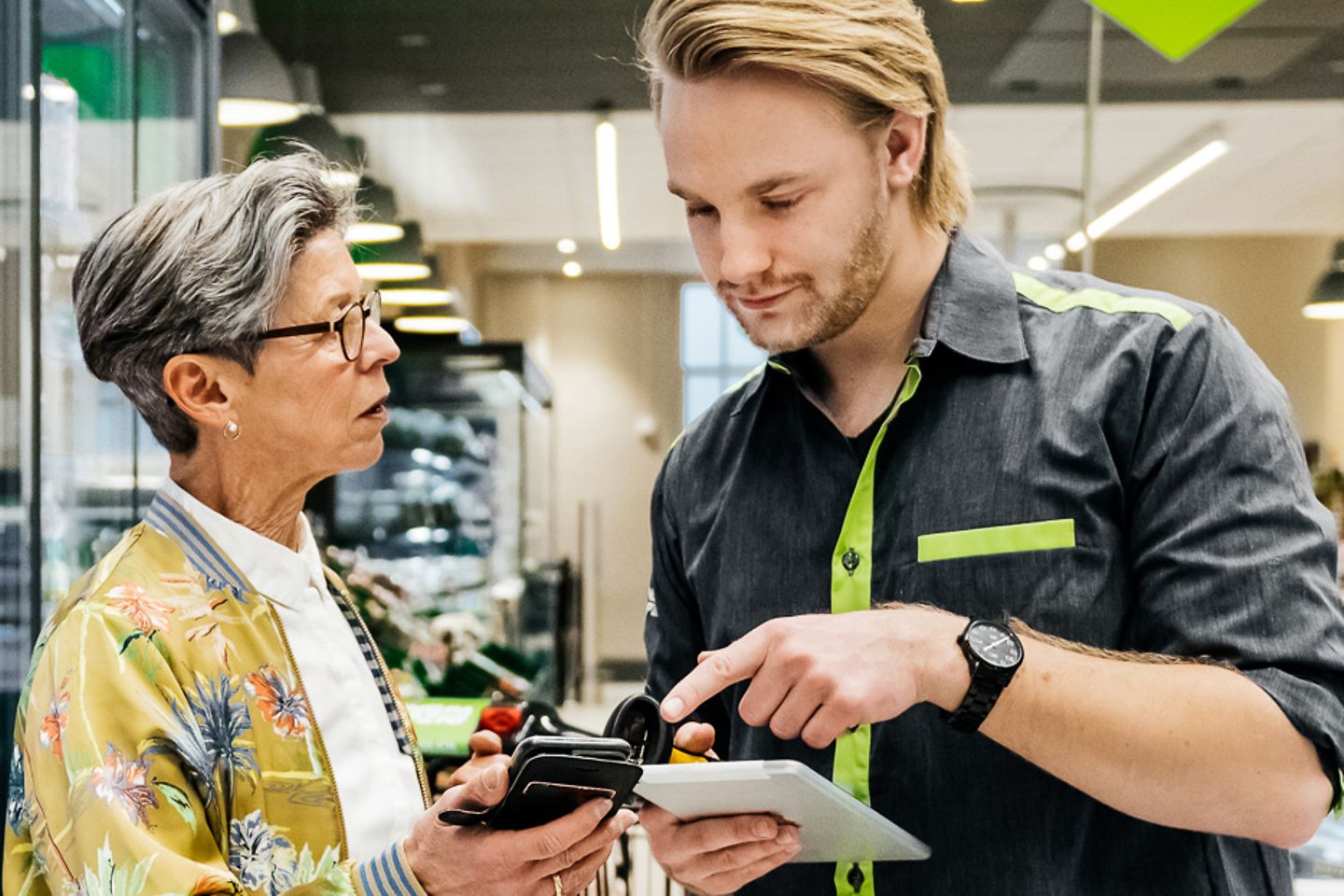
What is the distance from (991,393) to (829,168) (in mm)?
305

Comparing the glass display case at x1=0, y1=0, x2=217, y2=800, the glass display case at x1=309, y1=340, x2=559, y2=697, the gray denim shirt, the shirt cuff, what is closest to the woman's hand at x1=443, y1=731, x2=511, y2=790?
the shirt cuff

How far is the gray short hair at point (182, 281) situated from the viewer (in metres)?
1.42

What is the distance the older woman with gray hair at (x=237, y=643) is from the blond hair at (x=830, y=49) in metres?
0.52

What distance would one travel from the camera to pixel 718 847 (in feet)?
3.96

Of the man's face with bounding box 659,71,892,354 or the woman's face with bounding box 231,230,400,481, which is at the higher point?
the man's face with bounding box 659,71,892,354

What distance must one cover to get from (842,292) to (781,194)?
0.13m

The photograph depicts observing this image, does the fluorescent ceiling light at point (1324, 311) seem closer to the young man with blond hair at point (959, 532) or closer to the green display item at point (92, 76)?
the young man with blond hair at point (959, 532)

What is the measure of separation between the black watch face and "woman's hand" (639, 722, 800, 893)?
0.25 m

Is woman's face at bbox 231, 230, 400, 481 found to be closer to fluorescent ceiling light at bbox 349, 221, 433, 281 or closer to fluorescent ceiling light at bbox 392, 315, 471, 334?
fluorescent ceiling light at bbox 349, 221, 433, 281

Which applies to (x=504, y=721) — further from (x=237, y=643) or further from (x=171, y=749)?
(x=171, y=749)

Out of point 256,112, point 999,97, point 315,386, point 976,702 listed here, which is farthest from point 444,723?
point 999,97

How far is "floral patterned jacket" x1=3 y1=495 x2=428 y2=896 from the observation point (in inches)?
45.7

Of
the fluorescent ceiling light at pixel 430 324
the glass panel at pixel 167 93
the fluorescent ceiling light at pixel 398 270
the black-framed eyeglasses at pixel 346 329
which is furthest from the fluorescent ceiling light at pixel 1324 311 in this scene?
the black-framed eyeglasses at pixel 346 329

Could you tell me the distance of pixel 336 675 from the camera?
1.51m
